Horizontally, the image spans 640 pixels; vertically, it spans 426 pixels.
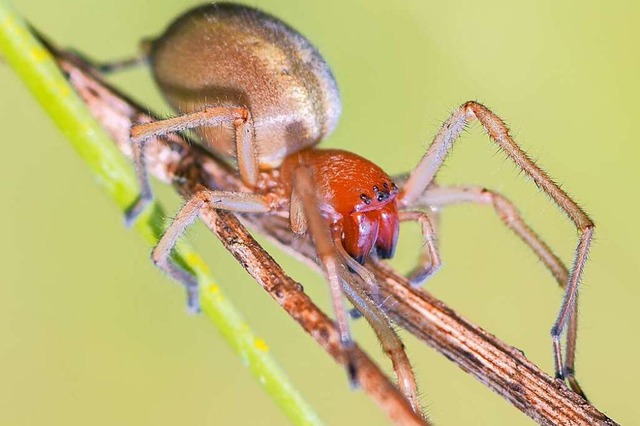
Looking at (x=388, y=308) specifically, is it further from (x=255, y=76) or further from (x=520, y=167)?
(x=255, y=76)

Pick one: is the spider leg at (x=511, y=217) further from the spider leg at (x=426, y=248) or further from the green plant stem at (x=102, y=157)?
the green plant stem at (x=102, y=157)

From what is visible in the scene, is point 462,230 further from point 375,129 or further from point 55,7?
point 55,7

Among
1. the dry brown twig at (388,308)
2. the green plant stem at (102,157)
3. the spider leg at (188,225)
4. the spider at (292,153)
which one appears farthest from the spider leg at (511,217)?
the green plant stem at (102,157)

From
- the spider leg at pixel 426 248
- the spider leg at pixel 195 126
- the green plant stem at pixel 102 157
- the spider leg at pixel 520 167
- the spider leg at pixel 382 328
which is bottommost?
the green plant stem at pixel 102 157

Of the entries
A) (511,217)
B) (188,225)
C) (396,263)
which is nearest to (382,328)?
(188,225)

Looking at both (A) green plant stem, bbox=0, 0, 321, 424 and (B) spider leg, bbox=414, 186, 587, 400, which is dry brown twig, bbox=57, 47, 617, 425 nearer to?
(A) green plant stem, bbox=0, 0, 321, 424

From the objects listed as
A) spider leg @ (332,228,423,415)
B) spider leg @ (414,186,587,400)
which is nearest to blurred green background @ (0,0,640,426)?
spider leg @ (414,186,587,400)

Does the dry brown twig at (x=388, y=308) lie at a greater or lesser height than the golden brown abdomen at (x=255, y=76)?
lesser
